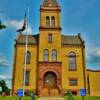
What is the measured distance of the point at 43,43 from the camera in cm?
4862

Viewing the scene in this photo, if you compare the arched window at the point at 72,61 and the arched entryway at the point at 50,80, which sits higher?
the arched window at the point at 72,61

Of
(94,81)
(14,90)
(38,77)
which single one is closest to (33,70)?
(38,77)

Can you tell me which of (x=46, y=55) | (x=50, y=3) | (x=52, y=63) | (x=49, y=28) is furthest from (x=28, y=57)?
(x=50, y=3)

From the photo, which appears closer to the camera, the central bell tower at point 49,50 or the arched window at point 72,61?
the central bell tower at point 49,50

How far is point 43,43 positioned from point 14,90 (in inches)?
403

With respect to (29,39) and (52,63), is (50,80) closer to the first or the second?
(52,63)

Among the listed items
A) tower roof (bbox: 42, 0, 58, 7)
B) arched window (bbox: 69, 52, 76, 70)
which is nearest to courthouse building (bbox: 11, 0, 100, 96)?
arched window (bbox: 69, 52, 76, 70)

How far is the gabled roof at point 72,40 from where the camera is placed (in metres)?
49.7

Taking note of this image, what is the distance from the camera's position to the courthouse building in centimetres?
4681

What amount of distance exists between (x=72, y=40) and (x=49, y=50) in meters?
5.53

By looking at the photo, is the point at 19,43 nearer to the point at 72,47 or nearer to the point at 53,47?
the point at 53,47

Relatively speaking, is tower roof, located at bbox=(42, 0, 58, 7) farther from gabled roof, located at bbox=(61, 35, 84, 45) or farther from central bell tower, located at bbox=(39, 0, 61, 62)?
gabled roof, located at bbox=(61, 35, 84, 45)

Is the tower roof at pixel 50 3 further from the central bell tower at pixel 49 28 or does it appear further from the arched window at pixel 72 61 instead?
the arched window at pixel 72 61

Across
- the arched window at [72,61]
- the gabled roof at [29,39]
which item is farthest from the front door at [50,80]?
the gabled roof at [29,39]
